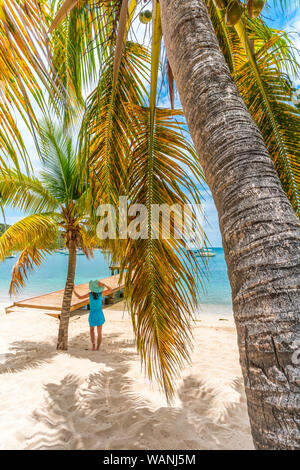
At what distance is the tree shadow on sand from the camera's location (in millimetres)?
2564

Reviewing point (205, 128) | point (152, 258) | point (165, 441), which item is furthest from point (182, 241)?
point (165, 441)

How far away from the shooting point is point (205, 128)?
3.49 ft

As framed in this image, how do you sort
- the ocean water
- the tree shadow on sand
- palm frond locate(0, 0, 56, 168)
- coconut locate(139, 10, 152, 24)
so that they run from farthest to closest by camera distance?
1. the ocean water
2. the tree shadow on sand
3. coconut locate(139, 10, 152, 24)
4. palm frond locate(0, 0, 56, 168)

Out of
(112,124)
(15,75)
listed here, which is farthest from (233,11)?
(112,124)

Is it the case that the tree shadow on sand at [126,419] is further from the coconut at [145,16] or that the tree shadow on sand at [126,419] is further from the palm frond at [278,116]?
the coconut at [145,16]

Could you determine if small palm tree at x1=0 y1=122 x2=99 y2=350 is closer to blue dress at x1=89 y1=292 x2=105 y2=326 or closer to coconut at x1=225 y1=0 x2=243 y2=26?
blue dress at x1=89 y1=292 x2=105 y2=326

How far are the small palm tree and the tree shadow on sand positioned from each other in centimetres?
218

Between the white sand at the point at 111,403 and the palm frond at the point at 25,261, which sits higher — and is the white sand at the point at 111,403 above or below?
below

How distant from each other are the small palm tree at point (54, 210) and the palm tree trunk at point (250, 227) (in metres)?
4.18

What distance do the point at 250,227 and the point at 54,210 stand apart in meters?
5.48

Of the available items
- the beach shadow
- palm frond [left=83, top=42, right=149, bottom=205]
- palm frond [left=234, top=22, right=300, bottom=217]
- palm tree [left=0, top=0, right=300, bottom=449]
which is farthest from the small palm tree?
palm tree [left=0, top=0, right=300, bottom=449]

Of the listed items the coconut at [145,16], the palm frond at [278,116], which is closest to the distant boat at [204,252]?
the palm frond at [278,116]

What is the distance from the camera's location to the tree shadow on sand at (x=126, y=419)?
2.56 metres

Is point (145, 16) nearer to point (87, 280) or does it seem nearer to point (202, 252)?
point (202, 252)
